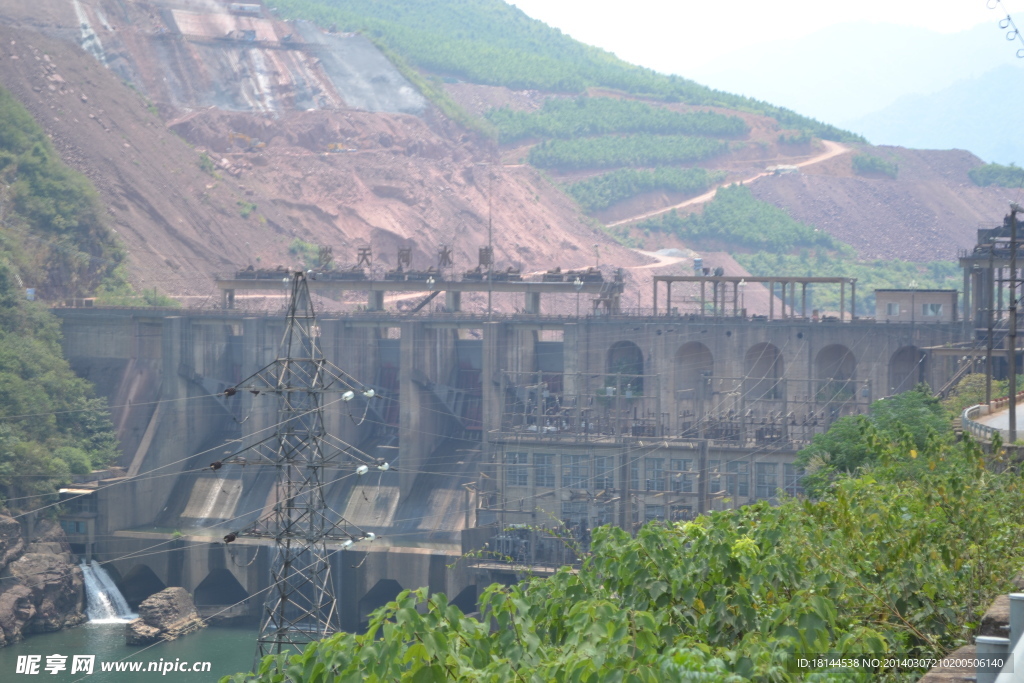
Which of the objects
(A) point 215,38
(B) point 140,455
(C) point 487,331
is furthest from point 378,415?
(A) point 215,38

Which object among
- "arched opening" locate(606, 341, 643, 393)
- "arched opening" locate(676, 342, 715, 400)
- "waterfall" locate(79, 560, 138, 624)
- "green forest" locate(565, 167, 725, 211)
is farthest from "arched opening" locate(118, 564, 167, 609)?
"green forest" locate(565, 167, 725, 211)

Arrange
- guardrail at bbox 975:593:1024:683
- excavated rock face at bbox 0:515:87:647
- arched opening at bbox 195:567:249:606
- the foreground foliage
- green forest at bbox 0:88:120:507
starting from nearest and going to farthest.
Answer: guardrail at bbox 975:593:1024:683, the foreground foliage, excavated rock face at bbox 0:515:87:647, arched opening at bbox 195:567:249:606, green forest at bbox 0:88:120:507

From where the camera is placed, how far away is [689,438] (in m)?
69.3

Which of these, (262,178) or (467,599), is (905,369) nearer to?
(467,599)

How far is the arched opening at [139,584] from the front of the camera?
69250 millimetres

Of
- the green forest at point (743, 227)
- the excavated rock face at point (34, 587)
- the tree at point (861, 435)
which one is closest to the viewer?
the tree at point (861, 435)

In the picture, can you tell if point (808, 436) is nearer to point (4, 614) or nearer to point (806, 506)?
point (4, 614)

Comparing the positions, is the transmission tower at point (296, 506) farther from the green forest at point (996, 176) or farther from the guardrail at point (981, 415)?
the green forest at point (996, 176)

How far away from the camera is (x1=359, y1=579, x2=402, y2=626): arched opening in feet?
215

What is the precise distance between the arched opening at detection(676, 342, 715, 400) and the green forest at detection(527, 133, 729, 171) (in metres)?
98.6

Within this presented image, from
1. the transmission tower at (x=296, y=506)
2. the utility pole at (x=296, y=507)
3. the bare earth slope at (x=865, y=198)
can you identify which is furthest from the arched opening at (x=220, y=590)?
the bare earth slope at (x=865, y=198)

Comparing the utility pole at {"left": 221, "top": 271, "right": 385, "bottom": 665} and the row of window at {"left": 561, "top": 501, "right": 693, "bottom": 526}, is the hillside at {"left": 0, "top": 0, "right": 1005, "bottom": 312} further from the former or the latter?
the utility pole at {"left": 221, "top": 271, "right": 385, "bottom": 665}

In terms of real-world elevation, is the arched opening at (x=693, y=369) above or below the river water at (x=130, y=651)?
above

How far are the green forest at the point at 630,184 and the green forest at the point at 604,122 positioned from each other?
1349 centimetres
